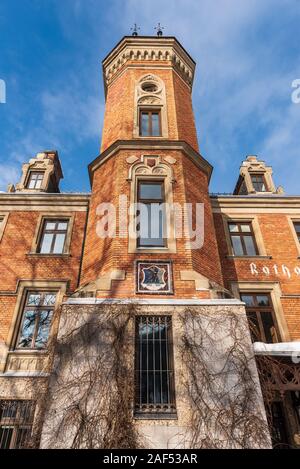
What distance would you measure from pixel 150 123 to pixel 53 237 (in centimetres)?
590

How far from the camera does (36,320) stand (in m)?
11.4

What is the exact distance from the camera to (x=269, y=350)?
847 cm

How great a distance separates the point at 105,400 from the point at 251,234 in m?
9.29

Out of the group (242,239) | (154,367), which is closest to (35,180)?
(242,239)

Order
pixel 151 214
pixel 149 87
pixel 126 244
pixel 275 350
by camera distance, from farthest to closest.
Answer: pixel 149 87, pixel 151 214, pixel 126 244, pixel 275 350

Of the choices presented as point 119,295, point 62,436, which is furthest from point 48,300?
point 62,436

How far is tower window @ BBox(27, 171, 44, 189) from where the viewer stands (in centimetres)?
1692

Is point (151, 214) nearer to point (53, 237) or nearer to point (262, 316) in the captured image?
point (53, 237)

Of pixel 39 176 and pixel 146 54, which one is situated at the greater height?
pixel 146 54

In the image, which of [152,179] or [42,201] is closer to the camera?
[152,179]

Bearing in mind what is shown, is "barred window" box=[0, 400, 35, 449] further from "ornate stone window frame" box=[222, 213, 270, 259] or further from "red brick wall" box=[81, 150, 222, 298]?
"ornate stone window frame" box=[222, 213, 270, 259]

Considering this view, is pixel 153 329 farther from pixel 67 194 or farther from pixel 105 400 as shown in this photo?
pixel 67 194

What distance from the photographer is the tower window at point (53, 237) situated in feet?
43.1

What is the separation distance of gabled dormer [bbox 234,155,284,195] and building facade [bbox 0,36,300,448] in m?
2.80
